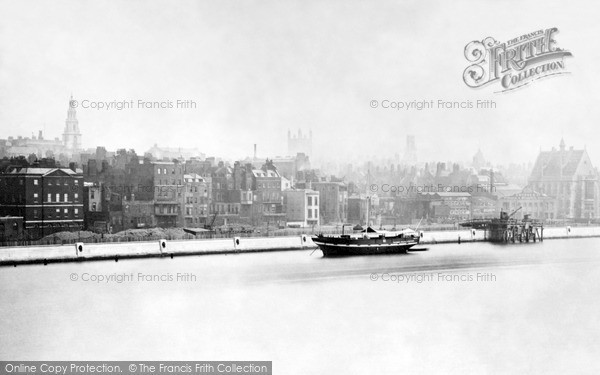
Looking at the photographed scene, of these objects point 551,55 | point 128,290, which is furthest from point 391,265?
point 128,290

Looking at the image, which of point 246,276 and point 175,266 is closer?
point 246,276

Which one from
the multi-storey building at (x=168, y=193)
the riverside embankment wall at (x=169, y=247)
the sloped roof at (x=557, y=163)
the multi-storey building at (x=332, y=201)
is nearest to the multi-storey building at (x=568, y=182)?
the sloped roof at (x=557, y=163)

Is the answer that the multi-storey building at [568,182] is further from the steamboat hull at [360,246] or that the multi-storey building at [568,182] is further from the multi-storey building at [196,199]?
the multi-storey building at [196,199]

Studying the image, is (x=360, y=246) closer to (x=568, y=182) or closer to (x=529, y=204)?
(x=529, y=204)

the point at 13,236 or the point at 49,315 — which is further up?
the point at 13,236

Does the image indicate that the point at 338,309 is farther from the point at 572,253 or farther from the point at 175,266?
the point at 572,253

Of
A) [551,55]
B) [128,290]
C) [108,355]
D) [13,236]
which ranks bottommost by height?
[108,355]

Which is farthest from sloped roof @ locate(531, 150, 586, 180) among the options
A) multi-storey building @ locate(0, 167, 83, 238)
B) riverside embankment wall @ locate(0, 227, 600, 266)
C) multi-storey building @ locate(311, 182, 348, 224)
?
multi-storey building @ locate(0, 167, 83, 238)

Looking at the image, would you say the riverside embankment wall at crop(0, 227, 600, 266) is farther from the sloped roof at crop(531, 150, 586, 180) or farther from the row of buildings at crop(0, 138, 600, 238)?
the sloped roof at crop(531, 150, 586, 180)
